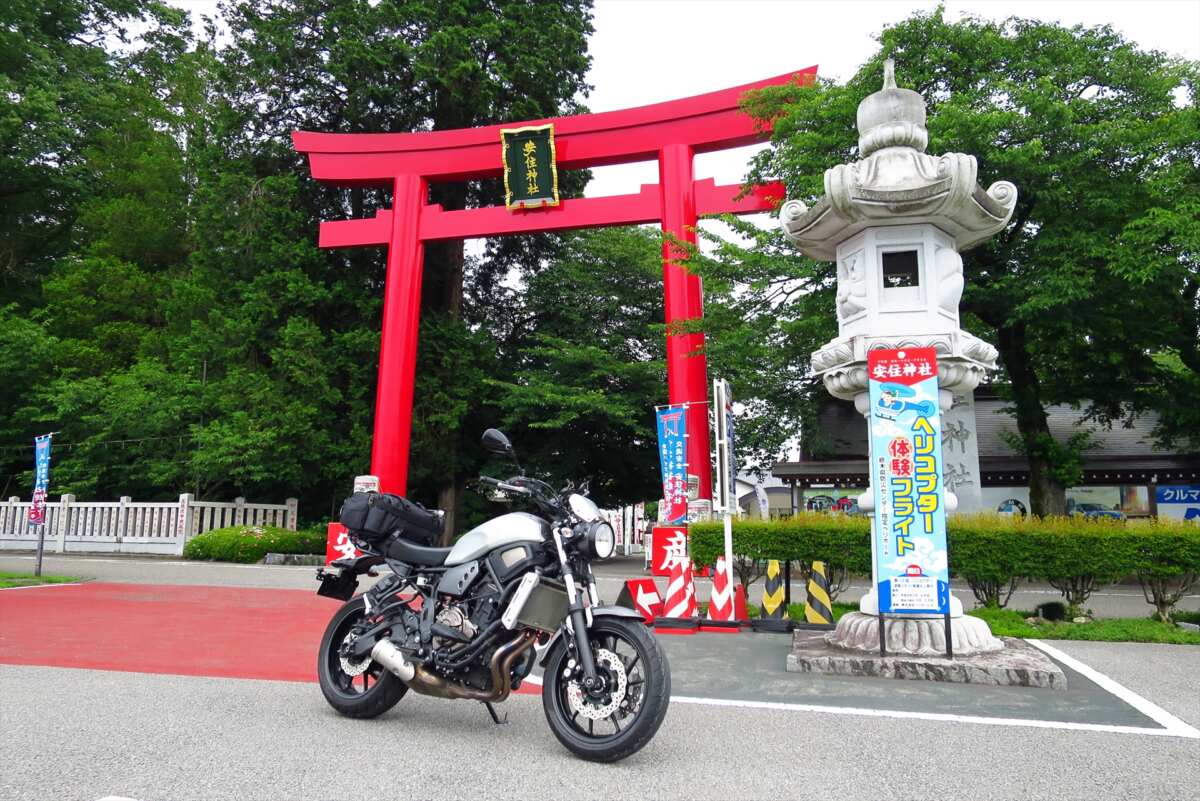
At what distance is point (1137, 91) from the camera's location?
34.6ft

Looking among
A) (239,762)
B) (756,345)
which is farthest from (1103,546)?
(239,762)

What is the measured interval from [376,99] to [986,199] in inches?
692

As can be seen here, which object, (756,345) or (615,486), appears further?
(615,486)

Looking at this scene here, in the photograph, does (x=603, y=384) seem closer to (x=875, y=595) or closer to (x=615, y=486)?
(x=615, y=486)

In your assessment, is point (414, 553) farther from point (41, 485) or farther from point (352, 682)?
point (41, 485)

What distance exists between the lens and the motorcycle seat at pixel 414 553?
4.01 meters

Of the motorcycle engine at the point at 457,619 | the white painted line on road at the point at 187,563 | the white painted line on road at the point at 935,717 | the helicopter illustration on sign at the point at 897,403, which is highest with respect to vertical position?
the helicopter illustration on sign at the point at 897,403

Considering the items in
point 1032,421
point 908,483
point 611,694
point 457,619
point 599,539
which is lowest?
point 611,694

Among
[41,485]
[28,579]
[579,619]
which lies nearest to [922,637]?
[579,619]

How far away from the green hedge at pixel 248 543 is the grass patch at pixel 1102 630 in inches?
590

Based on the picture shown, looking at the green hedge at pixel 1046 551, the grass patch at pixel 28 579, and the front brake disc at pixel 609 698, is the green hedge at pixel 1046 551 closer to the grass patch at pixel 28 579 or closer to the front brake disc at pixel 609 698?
the front brake disc at pixel 609 698

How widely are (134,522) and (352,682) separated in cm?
1844

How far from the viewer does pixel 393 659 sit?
12.4 ft

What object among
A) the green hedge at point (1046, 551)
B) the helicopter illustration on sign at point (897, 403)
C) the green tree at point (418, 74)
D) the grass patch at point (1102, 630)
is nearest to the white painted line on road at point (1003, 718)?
the helicopter illustration on sign at point (897, 403)
